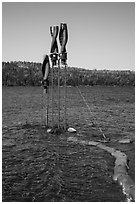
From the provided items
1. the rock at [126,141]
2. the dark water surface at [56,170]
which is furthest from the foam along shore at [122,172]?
the rock at [126,141]

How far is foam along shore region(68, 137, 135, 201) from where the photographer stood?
5.94 meters

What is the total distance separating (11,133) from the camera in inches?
482

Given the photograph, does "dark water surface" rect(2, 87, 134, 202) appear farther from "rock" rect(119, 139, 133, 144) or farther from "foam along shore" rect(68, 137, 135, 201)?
"rock" rect(119, 139, 133, 144)

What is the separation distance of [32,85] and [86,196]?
73577 millimetres

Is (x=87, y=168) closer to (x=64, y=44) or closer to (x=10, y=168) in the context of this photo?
(x=10, y=168)

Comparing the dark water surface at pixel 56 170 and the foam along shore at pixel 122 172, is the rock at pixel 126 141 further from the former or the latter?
the foam along shore at pixel 122 172

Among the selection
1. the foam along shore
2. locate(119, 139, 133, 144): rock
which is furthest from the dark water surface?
locate(119, 139, 133, 144): rock

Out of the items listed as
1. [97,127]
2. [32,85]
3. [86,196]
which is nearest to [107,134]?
[97,127]

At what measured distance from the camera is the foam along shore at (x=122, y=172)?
594 cm

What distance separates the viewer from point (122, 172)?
7090mm

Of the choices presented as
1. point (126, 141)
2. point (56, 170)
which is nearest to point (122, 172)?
point (56, 170)

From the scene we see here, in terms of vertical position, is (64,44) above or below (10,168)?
→ above

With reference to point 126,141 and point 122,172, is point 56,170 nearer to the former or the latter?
point 122,172

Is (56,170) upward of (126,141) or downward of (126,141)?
downward
